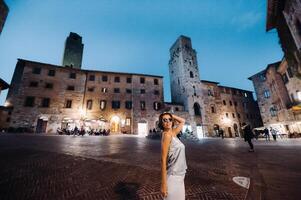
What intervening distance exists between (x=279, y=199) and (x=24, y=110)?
28218 millimetres

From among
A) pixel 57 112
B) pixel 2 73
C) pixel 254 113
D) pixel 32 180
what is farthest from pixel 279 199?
pixel 2 73

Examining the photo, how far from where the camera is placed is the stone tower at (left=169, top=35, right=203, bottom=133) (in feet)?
96.6

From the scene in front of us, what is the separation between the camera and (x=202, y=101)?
101ft

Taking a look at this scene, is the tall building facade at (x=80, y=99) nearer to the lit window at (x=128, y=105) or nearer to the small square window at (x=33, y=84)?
the lit window at (x=128, y=105)

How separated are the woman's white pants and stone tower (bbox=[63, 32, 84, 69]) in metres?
42.8

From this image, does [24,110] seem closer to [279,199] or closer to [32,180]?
[32,180]

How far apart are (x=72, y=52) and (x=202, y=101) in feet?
118

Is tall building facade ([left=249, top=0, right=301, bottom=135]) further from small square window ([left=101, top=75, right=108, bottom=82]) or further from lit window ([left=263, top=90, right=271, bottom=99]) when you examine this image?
small square window ([left=101, top=75, right=108, bottom=82])

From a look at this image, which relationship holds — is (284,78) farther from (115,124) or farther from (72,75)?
(72,75)

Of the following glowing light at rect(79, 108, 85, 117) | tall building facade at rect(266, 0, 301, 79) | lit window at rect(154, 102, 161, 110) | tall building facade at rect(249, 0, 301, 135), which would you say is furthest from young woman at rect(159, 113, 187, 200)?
lit window at rect(154, 102, 161, 110)

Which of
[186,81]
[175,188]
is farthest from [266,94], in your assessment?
[175,188]

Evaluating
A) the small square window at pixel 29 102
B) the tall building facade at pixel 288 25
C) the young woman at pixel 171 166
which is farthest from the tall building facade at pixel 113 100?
the young woman at pixel 171 166

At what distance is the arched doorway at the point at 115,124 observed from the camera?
81.9 feet

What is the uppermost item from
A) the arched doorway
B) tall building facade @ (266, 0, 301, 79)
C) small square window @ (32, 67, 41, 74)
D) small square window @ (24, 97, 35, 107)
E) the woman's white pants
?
small square window @ (32, 67, 41, 74)
